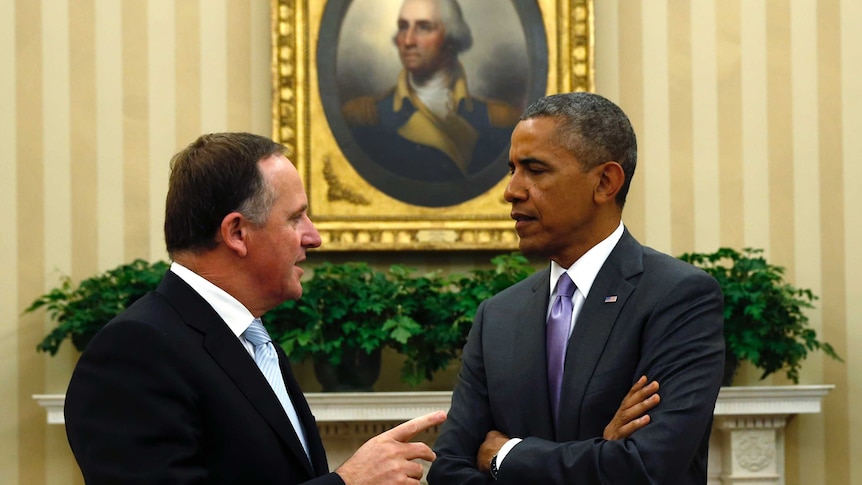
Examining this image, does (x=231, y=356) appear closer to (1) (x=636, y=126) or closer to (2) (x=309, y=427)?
(2) (x=309, y=427)

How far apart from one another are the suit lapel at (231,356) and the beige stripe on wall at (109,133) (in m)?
3.33

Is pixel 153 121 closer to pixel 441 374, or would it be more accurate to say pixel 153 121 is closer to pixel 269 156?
pixel 441 374

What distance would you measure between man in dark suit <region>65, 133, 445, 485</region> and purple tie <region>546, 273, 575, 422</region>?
0.45 metres

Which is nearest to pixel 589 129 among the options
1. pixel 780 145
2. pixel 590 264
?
pixel 590 264

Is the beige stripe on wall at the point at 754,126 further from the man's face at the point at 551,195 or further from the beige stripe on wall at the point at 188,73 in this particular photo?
the man's face at the point at 551,195

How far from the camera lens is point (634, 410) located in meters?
2.32

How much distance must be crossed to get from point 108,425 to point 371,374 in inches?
122

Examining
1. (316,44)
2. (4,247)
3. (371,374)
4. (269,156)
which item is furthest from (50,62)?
(269,156)

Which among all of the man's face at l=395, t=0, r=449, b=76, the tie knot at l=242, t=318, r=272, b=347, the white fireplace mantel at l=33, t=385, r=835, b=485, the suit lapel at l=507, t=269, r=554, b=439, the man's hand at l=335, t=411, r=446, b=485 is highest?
the man's face at l=395, t=0, r=449, b=76

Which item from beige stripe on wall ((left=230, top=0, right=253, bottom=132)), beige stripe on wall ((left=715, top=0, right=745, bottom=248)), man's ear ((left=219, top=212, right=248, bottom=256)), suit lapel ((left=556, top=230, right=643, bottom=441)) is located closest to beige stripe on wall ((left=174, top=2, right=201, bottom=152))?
beige stripe on wall ((left=230, top=0, right=253, bottom=132))

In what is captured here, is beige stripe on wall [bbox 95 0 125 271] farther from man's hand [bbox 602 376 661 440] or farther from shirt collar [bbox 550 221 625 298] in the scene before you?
A: man's hand [bbox 602 376 661 440]

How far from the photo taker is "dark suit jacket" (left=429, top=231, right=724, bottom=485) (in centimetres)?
232

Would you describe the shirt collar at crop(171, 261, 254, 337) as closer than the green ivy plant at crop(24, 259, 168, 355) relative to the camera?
Yes

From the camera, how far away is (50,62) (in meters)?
5.33
